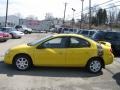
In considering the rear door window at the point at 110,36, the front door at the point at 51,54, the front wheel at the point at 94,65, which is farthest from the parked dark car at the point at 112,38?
the front door at the point at 51,54

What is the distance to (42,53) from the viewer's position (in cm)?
1164

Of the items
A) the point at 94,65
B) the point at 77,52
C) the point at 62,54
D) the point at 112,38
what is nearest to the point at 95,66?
the point at 94,65

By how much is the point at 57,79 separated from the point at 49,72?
1257 millimetres

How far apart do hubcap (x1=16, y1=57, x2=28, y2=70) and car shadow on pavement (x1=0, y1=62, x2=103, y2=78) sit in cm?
23

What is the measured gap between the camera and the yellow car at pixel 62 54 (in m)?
11.7

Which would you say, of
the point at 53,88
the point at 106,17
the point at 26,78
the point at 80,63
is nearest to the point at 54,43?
the point at 80,63

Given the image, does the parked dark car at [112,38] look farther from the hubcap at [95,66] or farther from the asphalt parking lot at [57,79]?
the hubcap at [95,66]

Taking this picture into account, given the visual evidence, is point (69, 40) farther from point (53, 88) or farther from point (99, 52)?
point (53, 88)

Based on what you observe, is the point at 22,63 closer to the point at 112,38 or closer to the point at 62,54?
the point at 62,54

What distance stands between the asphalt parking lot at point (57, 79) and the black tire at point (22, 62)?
21 cm

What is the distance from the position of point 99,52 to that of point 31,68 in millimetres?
2713

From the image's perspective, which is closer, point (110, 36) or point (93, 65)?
point (93, 65)

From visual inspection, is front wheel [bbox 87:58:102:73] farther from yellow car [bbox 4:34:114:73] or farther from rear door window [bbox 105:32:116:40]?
rear door window [bbox 105:32:116:40]

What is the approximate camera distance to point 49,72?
11719 millimetres
